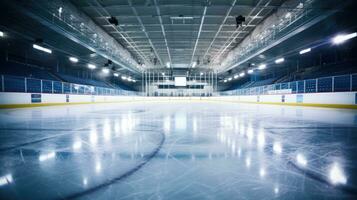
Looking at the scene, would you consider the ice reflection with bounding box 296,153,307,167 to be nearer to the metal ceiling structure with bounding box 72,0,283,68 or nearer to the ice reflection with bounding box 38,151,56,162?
the ice reflection with bounding box 38,151,56,162

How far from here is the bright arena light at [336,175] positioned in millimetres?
1538

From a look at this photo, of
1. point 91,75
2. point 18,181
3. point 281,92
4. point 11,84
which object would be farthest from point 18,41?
point 281,92

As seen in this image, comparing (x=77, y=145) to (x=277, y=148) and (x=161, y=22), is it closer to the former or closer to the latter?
(x=277, y=148)

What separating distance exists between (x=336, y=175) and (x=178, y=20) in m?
14.1

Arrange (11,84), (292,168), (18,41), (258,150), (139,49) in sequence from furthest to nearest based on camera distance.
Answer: (139,49) < (18,41) < (11,84) < (258,150) < (292,168)

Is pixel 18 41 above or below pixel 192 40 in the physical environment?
below

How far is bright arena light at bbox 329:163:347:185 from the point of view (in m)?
1.54

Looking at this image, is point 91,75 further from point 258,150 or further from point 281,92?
point 258,150

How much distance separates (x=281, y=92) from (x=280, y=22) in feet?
23.8

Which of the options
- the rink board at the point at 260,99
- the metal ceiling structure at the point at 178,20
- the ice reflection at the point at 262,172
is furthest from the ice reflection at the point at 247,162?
the rink board at the point at 260,99

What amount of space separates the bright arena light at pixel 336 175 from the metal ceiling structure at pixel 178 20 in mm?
10664

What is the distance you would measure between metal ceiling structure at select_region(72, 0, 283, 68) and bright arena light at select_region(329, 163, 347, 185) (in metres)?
10.7

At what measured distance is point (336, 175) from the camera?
1.66m

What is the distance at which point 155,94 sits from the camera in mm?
39969
